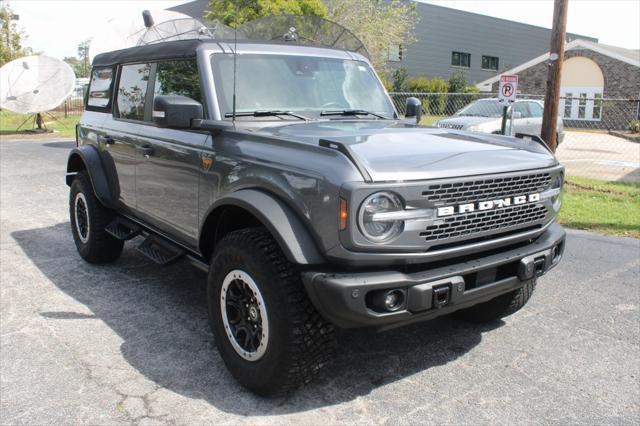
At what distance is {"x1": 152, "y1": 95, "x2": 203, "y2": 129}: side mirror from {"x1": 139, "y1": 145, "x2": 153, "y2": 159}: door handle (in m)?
0.80

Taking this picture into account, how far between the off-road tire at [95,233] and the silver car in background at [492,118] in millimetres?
9214

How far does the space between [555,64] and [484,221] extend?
7540 mm

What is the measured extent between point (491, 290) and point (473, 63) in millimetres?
50563

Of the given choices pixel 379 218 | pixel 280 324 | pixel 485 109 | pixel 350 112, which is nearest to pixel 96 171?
pixel 350 112

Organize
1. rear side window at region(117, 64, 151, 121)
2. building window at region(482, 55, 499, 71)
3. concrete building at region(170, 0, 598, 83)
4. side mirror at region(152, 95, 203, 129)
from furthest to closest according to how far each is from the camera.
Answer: building window at region(482, 55, 499, 71) → concrete building at region(170, 0, 598, 83) → rear side window at region(117, 64, 151, 121) → side mirror at region(152, 95, 203, 129)

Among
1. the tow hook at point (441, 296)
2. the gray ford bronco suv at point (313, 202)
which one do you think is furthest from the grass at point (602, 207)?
the tow hook at point (441, 296)

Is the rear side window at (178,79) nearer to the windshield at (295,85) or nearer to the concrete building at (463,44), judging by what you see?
the windshield at (295,85)

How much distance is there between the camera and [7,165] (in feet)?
43.6

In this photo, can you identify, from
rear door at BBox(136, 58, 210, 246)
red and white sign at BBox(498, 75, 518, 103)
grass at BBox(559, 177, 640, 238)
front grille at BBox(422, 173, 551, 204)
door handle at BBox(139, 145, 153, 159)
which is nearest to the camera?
front grille at BBox(422, 173, 551, 204)

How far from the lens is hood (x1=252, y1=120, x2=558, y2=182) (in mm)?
2932

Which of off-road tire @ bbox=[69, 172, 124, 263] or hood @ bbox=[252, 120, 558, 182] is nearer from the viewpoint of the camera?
hood @ bbox=[252, 120, 558, 182]

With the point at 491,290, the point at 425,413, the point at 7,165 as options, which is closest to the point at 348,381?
the point at 425,413

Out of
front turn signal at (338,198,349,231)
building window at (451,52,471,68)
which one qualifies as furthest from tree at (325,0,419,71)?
building window at (451,52,471,68)

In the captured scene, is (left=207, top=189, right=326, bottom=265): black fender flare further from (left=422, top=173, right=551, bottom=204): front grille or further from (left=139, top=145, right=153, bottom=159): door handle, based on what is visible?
(left=139, top=145, right=153, bottom=159): door handle
